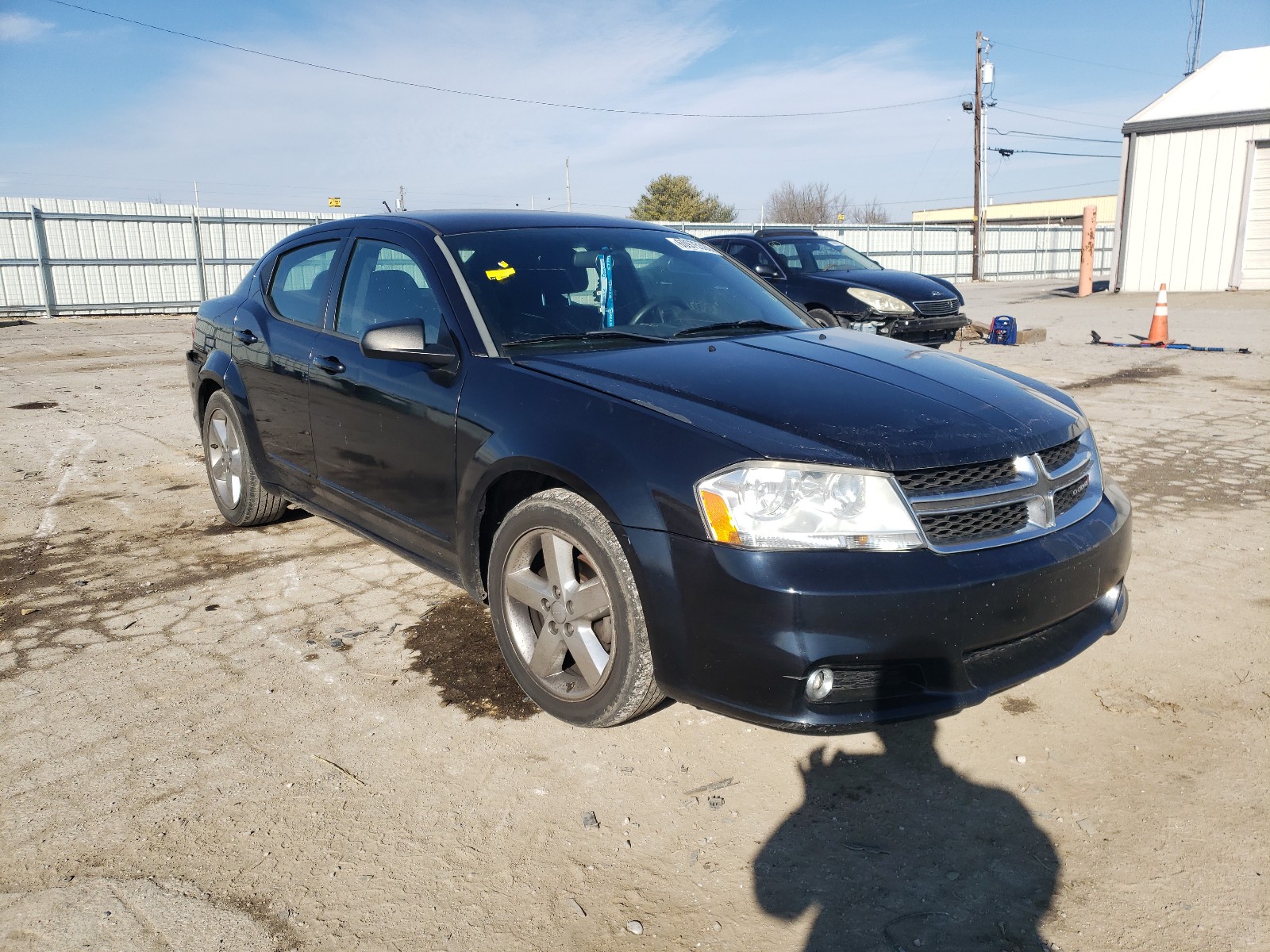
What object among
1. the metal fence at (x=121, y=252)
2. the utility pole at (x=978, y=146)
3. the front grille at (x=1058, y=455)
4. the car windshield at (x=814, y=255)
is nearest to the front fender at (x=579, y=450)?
the front grille at (x=1058, y=455)

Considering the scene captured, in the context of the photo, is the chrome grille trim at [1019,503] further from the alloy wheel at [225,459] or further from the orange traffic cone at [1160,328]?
the orange traffic cone at [1160,328]

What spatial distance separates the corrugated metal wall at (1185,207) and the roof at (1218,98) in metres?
0.23

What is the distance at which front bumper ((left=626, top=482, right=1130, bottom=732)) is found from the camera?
2.41m

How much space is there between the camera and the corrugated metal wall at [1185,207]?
70.8ft

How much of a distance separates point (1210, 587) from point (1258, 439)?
12.1 ft

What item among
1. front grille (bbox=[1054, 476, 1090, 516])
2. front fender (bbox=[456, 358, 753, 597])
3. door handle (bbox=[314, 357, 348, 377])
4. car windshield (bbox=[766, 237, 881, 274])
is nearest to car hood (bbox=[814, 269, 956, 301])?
car windshield (bbox=[766, 237, 881, 274])

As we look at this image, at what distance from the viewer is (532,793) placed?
2699 mm

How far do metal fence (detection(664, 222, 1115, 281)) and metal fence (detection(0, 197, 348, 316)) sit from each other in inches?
531

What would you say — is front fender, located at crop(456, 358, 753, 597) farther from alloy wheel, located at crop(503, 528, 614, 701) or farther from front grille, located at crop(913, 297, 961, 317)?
front grille, located at crop(913, 297, 961, 317)

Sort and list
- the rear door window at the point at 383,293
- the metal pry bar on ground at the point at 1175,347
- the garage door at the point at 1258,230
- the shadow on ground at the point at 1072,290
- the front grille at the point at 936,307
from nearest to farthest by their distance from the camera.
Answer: the rear door window at the point at 383,293
the front grille at the point at 936,307
the metal pry bar on ground at the point at 1175,347
the garage door at the point at 1258,230
the shadow on ground at the point at 1072,290

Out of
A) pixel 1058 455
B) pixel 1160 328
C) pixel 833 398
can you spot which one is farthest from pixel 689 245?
pixel 1160 328

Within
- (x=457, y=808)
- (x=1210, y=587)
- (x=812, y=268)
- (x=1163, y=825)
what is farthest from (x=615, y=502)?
(x=812, y=268)

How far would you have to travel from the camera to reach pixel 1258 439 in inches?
Result: 279

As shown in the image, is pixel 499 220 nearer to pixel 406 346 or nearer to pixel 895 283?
pixel 406 346
